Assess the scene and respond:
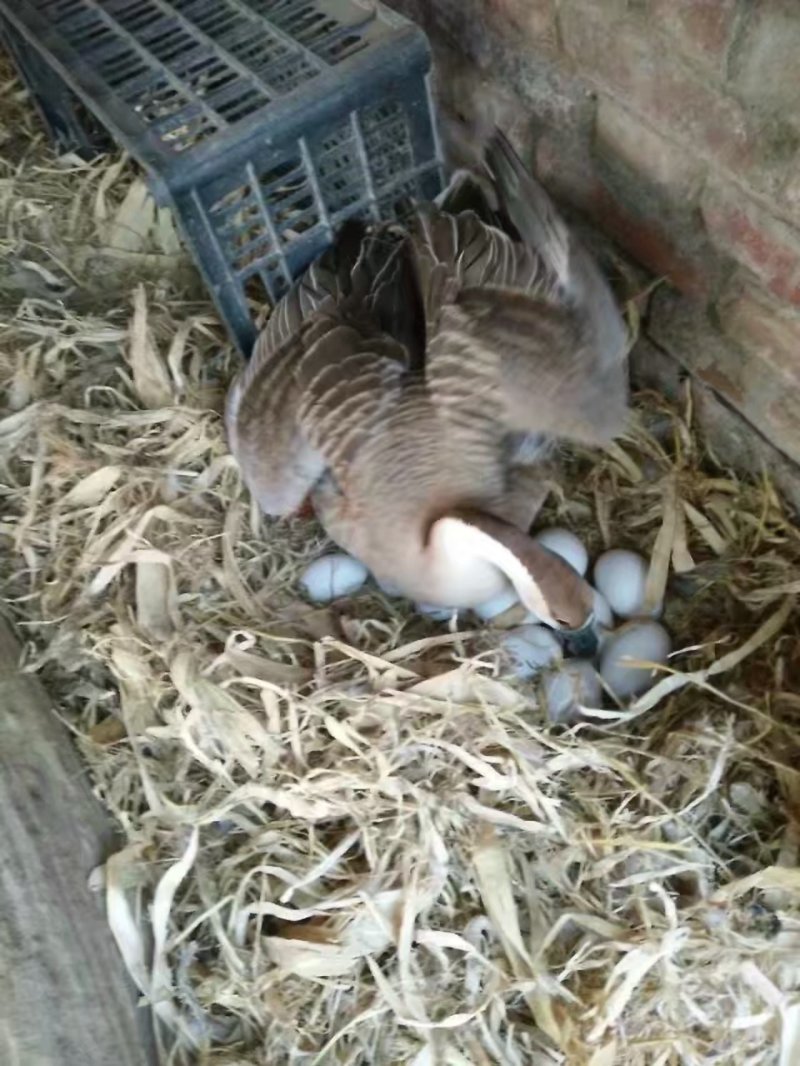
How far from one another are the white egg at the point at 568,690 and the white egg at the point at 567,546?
0.67 feet

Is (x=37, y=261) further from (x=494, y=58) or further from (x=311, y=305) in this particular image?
(x=494, y=58)

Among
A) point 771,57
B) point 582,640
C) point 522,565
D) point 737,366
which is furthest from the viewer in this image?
point 737,366

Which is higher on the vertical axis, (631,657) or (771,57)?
(771,57)

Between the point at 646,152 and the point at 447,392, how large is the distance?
0.49 meters

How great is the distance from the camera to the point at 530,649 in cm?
157

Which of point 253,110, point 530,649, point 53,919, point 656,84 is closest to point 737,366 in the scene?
point 656,84

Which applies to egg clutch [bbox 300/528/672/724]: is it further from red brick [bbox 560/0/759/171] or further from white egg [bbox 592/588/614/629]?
red brick [bbox 560/0/759/171]

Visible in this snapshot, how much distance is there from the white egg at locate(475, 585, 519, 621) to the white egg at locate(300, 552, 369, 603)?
0.76 ft

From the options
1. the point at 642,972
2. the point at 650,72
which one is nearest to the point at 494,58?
the point at 650,72

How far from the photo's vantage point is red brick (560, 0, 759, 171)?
1.36m

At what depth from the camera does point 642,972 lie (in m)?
1.28

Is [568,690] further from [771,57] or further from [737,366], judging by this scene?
[771,57]

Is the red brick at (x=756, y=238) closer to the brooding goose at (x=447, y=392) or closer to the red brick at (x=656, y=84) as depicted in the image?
the red brick at (x=656, y=84)

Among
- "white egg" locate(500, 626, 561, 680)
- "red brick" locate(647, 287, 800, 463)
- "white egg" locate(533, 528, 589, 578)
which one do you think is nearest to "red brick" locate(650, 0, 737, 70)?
"red brick" locate(647, 287, 800, 463)
